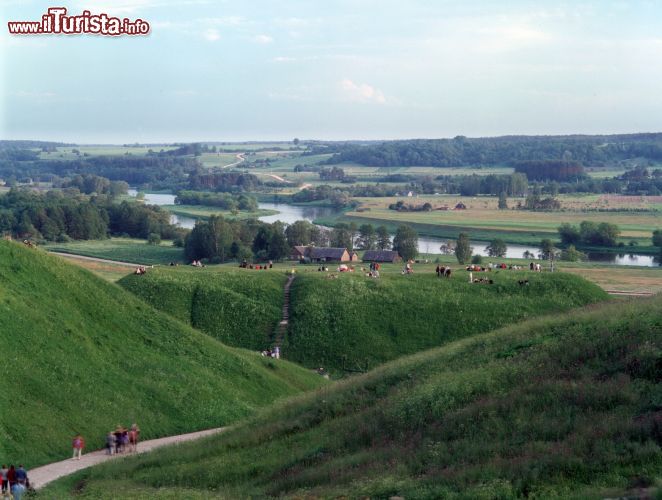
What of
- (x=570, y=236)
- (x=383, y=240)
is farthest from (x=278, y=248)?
(x=570, y=236)

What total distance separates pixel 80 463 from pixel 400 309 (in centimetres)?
2433

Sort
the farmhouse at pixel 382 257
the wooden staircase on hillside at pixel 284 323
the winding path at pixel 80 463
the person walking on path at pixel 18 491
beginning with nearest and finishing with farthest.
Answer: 1. the person walking on path at pixel 18 491
2. the winding path at pixel 80 463
3. the wooden staircase on hillside at pixel 284 323
4. the farmhouse at pixel 382 257

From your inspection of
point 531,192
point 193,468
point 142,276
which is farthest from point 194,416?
point 531,192

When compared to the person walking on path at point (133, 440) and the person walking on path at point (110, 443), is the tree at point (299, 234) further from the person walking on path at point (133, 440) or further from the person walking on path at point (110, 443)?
the person walking on path at point (110, 443)

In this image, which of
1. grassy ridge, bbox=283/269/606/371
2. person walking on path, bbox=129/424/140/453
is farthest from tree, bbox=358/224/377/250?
person walking on path, bbox=129/424/140/453

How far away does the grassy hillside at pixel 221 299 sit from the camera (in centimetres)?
4466

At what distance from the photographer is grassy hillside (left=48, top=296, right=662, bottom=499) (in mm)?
15090

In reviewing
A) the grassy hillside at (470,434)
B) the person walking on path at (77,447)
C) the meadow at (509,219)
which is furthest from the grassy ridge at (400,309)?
the meadow at (509,219)

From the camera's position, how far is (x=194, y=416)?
29312mm

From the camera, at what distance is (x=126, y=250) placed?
92.1 meters

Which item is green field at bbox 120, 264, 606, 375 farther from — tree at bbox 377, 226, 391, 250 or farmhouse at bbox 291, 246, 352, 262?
tree at bbox 377, 226, 391, 250

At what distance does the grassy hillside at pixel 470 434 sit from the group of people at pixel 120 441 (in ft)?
6.46

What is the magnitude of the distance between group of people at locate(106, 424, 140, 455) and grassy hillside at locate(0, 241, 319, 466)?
0.91 metres

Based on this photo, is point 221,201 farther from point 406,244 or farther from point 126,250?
point 406,244
